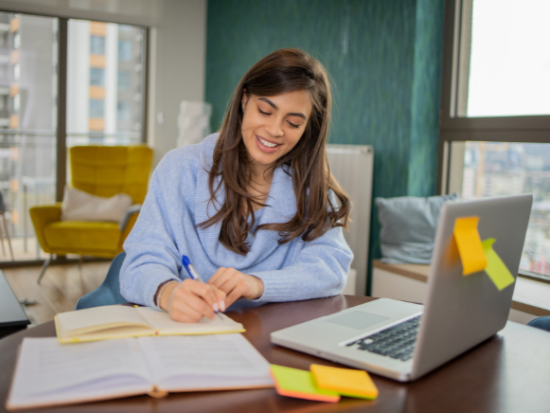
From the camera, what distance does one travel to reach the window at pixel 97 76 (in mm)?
4500

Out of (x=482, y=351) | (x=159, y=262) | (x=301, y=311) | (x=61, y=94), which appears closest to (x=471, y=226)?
(x=482, y=351)

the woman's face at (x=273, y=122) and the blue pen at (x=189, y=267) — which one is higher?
the woman's face at (x=273, y=122)

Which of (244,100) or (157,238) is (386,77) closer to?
(244,100)

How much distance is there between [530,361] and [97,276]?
3715 millimetres

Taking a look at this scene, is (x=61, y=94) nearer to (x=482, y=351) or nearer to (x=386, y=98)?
(x=386, y=98)

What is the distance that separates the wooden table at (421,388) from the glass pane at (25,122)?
12.6 feet

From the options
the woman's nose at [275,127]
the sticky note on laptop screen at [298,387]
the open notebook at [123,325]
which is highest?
the woman's nose at [275,127]

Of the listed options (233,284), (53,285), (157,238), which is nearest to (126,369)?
(233,284)

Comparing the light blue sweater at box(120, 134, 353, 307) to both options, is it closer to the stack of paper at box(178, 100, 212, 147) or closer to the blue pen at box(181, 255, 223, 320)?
the blue pen at box(181, 255, 223, 320)

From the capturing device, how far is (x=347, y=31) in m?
3.27

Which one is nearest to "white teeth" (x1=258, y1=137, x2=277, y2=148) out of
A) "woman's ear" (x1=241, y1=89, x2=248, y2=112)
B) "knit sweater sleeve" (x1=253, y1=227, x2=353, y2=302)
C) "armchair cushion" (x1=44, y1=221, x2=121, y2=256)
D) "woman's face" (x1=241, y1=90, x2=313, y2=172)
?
"woman's face" (x1=241, y1=90, x2=313, y2=172)

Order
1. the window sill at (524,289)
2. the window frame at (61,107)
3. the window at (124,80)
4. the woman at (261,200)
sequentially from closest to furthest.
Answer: the woman at (261,200) < the window sill at (524,289) < the window frame at (61,107) < the window at (124,80)

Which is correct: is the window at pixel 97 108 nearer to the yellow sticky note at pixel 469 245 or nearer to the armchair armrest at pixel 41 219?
the armchair armrest at pixel 41 219

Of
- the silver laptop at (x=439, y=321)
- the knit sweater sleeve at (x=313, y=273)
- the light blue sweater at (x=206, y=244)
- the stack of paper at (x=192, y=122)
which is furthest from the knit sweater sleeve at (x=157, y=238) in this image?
the stack of paper at (x=192, y=122)
